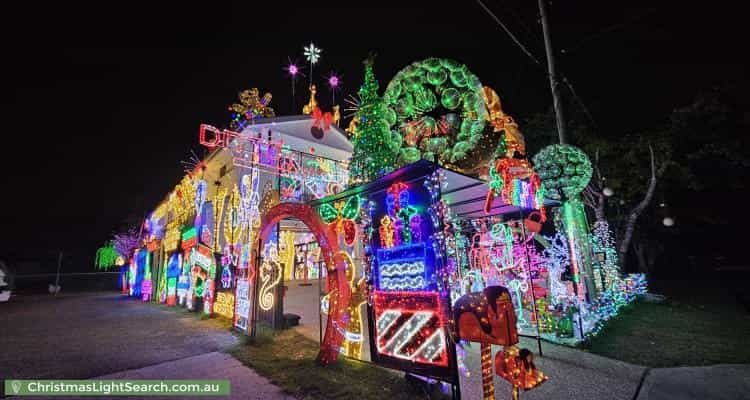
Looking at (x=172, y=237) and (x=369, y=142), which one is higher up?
(x=369, y=142)

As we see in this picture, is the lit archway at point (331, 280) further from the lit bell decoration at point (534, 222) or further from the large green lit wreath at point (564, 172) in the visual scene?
the large green lit wreath at point (564, 172)

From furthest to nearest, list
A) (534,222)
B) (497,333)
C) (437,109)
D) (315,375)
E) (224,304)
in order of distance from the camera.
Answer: (224,304) < (437,109) < (534,222) < (315,375) < (497,333)

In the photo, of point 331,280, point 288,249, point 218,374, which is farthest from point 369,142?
point 218,374

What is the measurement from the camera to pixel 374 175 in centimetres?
1420

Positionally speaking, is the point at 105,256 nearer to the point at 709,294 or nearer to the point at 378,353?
the point at 378,353

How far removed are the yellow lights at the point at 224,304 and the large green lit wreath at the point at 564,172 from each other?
9.75m

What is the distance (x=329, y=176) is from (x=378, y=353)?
14.0 m

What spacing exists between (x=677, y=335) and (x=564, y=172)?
4.15 metres

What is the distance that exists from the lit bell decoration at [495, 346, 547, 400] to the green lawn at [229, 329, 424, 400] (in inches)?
77.5

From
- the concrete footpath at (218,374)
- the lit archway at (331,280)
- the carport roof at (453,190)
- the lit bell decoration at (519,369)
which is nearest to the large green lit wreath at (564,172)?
the carport roof at (453,190)

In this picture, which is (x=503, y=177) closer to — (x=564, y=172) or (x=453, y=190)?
(x=453, y=190)

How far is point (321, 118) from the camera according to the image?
67.9 ft

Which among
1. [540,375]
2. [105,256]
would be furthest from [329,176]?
[105,256]

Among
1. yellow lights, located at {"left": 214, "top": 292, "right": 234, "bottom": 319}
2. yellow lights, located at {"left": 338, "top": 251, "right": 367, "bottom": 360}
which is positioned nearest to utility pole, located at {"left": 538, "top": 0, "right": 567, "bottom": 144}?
yellow lights, located at {"left": 338, "top": 251, "right": 367, "bottom": 360}
